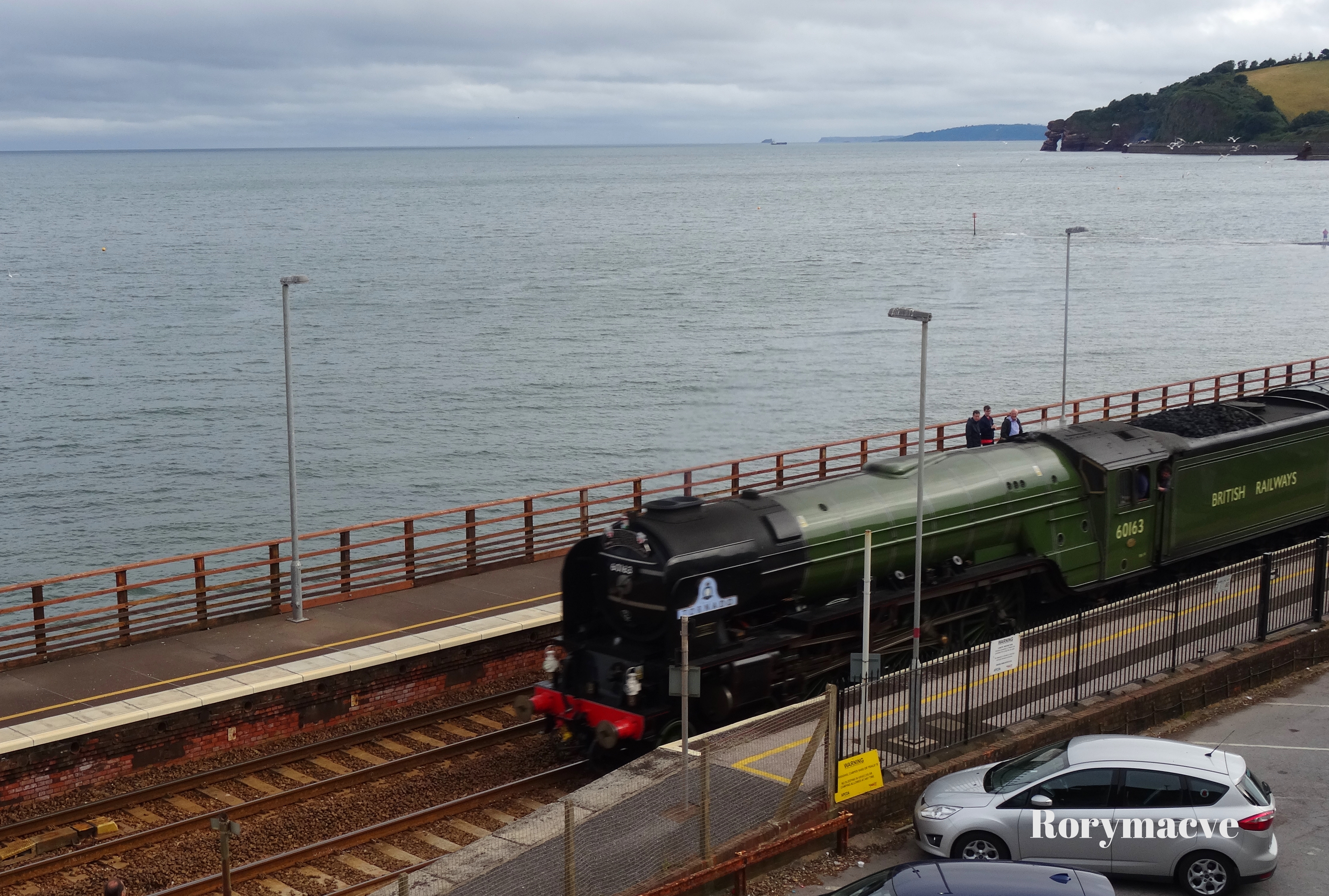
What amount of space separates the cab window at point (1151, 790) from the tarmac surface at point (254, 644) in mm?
A: 10765

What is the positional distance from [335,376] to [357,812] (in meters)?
47.9

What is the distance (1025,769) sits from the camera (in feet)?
41.7

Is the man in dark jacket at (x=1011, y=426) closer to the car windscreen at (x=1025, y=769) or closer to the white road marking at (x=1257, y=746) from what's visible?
the white road marking at (x=1257, y=746)

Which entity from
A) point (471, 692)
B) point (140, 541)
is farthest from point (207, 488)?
point (471, 692)

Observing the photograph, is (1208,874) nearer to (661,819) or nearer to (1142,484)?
(661,819)

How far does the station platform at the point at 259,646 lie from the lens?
16750 millimetres

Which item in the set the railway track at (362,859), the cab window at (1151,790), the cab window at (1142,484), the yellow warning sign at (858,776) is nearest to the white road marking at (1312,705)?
the cab window at (1142,484)

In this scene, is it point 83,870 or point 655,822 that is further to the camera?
point 83,870

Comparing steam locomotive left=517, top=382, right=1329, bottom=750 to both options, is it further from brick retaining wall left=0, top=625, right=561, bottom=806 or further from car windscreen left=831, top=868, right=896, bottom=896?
car windscreen left=831, top=868, right=896, bottom=896

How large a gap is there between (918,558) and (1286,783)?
470cm

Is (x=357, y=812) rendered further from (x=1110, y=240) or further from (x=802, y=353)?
(x=1110, y=240)

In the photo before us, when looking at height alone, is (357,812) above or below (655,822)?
below

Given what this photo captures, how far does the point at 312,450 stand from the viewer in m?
48.3

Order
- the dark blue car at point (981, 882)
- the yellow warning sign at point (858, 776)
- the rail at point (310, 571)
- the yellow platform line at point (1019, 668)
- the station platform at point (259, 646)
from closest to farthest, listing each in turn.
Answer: the dark blue car at point (981, 882) < the yellow platform line at point (1019, 668) < the yellow warning sign at point (858, 776) < the station platform at point (259, 646) < the rail at point (310, 571)
